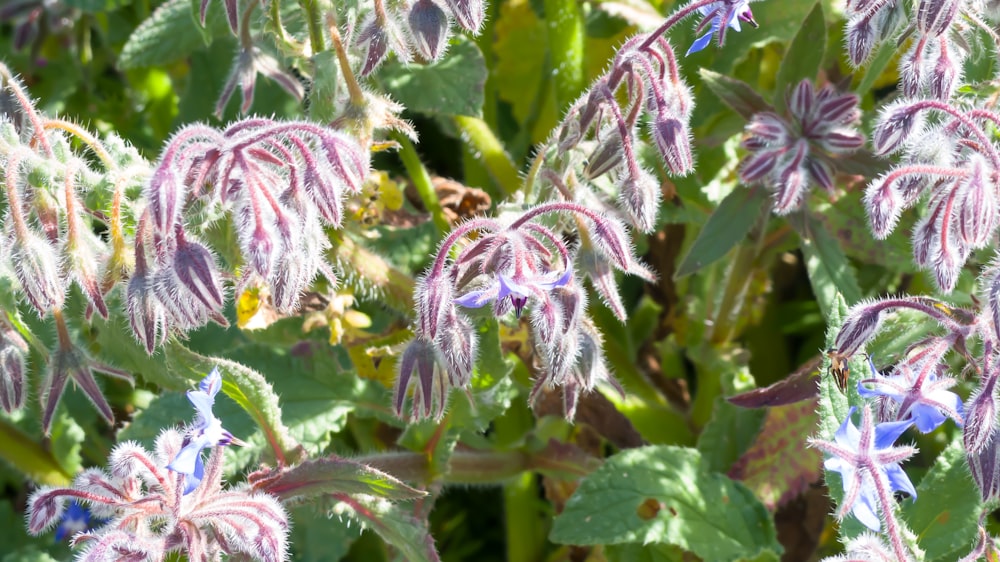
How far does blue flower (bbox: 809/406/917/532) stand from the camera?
1.15 m

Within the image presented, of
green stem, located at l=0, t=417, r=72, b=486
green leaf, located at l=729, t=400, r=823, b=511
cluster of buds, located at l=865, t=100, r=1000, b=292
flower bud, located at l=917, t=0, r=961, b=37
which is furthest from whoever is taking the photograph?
green stem, located at l=0, t=417, r=72, b=486

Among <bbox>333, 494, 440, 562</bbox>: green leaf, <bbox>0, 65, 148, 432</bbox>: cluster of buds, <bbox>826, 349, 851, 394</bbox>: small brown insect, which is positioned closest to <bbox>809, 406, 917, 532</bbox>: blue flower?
<bbox>826, 349, 851, 394</bbox>: small brown insect

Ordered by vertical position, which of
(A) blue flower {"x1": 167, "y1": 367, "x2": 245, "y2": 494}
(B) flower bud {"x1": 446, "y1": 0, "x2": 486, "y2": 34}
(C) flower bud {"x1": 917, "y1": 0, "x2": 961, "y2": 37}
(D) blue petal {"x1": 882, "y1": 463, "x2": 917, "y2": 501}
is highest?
(C) flower bud {"x1": 917, "y1": 0, "x2": 961, "y2": 37}

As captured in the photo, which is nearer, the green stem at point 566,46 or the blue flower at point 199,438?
the blue flower at point 199,438

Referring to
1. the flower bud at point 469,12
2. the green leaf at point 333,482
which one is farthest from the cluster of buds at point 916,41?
the green leaf at point 333,482

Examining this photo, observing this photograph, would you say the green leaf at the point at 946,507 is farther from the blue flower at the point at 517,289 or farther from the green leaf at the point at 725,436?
the blue flower at the point at 517,289

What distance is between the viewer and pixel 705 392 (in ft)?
6.95

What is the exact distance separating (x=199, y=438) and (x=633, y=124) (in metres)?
0.67

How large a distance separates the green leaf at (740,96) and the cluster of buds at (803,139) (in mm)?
31

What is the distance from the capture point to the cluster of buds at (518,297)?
1.28 meters

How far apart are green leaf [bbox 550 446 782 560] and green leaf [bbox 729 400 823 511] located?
14cm

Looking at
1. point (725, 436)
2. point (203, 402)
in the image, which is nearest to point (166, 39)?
point (203, 402)

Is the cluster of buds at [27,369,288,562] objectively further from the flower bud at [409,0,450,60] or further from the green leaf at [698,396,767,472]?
the green leaf at [698,396,767,472]

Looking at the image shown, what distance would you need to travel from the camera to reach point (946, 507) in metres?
1.51
